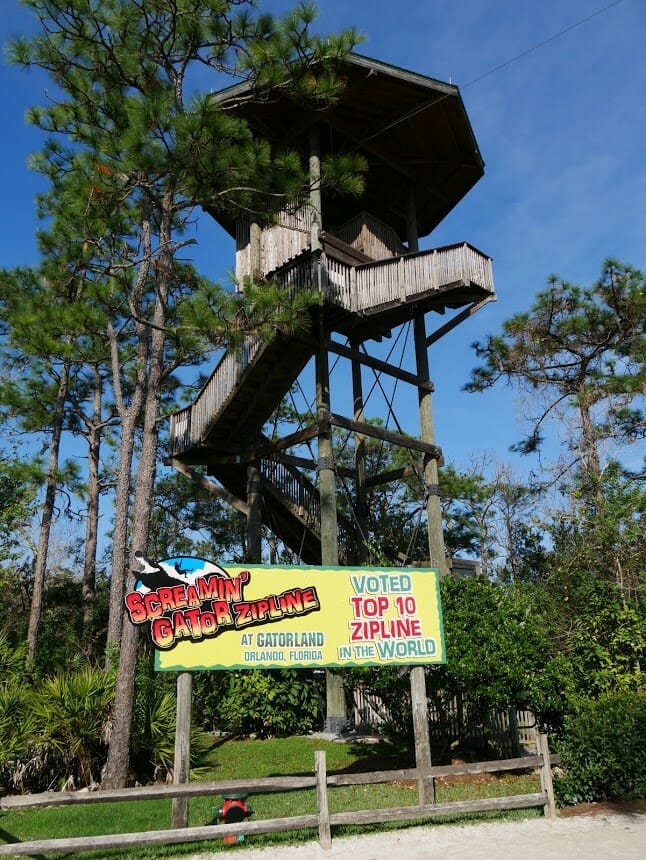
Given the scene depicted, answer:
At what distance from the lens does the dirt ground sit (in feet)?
22.3

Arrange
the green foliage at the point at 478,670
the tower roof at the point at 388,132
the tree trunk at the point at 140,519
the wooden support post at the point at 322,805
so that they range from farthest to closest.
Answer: the tower roof at the point at 388,132 < the green foliage at the point at 478,670 < the tree trunk at the point at 140,519 < the wooden support post at the point at 322,805

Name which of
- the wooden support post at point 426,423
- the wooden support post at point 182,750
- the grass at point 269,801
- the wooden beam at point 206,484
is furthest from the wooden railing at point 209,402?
the wooden support post at point 182,750

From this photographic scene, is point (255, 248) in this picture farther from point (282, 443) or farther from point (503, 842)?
point (503, 842)

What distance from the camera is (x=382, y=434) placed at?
15.5m

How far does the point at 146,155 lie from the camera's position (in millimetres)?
10398

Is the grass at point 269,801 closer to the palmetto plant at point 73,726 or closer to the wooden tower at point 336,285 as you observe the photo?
the palmetto plant at point 73,726

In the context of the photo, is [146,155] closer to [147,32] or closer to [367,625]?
[147,32]

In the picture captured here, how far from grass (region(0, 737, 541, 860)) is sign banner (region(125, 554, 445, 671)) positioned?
177cm

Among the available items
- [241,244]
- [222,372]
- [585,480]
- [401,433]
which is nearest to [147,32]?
[241,244]

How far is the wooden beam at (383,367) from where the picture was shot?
627 inches

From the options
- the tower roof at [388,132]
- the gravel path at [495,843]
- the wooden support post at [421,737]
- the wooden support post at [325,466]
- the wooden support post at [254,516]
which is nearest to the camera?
the gravel path at [495,843]

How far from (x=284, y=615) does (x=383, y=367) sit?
31.3 feet

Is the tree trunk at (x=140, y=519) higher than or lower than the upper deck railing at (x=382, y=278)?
lower

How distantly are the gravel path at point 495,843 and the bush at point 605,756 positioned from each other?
0.49 m
